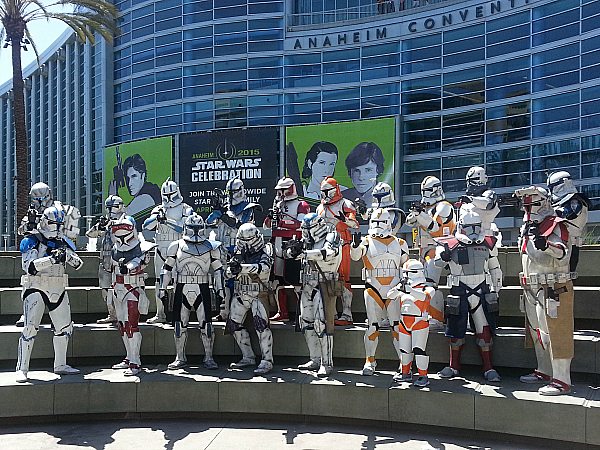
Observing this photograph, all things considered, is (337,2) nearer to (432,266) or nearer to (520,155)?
(520,155)

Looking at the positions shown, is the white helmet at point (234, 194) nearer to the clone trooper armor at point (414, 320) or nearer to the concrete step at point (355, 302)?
the concrete step at point (355, 302)

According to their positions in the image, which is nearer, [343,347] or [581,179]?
[343,347]

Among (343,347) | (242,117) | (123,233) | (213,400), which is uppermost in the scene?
(242,117)

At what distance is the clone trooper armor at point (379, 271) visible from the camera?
7734 mm

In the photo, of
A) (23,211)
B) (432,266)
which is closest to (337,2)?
(23,211)

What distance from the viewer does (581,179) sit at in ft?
94.0

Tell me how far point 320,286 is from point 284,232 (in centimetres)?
171

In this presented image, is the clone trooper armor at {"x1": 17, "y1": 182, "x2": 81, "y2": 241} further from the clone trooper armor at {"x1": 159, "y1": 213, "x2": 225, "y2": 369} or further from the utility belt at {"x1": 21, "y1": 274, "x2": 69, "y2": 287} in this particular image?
the clone trooper armor at {"x1": 159, "y1": 213, "x2": 225, "y2": 369}

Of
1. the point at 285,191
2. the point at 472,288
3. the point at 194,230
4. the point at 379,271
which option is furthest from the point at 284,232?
the point at 472,288

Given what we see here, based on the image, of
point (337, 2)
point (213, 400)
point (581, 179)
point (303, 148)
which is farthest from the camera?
point (337, 2)

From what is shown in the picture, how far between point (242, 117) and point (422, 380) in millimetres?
29732

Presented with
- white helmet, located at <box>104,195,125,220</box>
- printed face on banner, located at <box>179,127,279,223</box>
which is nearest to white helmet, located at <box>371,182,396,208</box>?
white helmet, located at <box>104,195,125,220</box>

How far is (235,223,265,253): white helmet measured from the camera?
27.2 feet

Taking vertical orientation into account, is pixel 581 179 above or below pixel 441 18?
below
